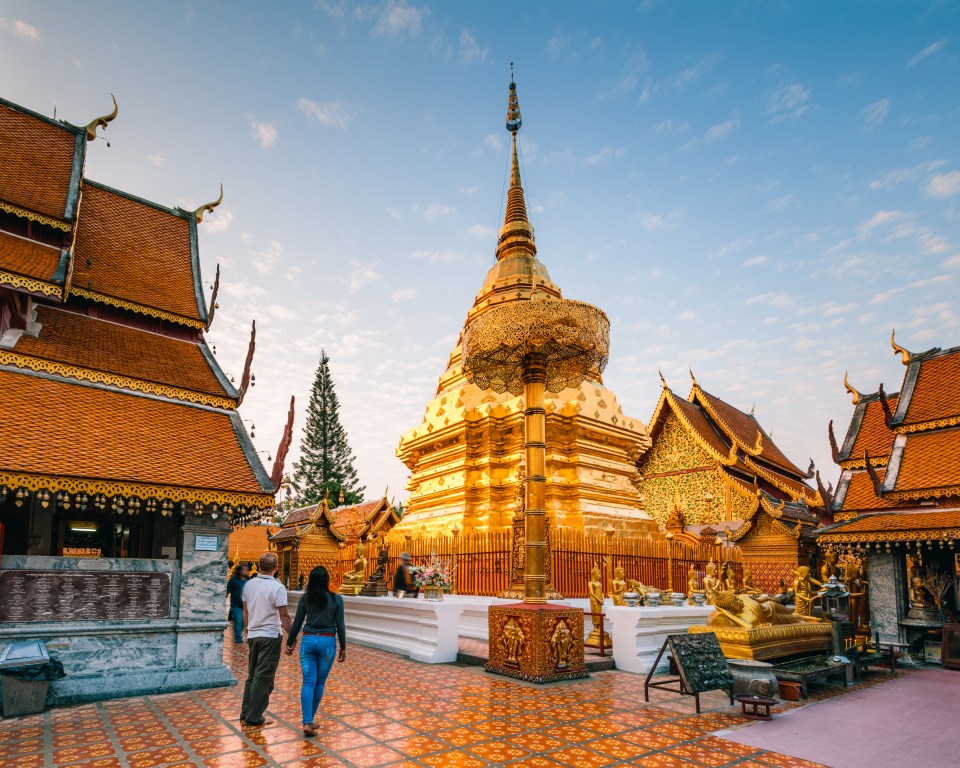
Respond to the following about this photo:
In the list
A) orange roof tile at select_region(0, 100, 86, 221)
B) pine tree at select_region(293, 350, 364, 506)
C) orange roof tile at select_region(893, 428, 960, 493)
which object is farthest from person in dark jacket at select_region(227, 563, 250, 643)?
pine tree at select_region(293, 350, 364, 506)

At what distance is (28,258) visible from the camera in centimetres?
730

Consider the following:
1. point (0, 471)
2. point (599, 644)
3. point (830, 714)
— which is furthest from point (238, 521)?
point (830, 714)

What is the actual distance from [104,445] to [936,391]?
40.5 ft

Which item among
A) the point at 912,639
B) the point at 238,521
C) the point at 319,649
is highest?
the point at 238,521

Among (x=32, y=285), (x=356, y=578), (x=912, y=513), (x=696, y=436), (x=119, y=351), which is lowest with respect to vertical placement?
(x=356, y=578)

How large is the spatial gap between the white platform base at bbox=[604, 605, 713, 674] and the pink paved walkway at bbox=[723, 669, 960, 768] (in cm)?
199

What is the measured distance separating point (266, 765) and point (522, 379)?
5100 millimetres

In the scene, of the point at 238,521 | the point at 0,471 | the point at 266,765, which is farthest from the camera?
the point at 238,521

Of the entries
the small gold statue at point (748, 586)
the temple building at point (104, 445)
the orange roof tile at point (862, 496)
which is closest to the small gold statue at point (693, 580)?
the small gold statue at point (748, 586)

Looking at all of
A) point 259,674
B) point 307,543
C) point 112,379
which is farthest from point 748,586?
point 307,543

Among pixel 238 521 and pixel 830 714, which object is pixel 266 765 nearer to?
pixel 238 521

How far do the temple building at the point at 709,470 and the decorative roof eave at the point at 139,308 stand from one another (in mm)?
12545

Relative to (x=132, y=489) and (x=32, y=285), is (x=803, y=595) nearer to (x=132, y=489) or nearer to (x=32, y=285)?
(x=132, y=489)

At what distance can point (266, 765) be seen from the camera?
4023 millimetres
